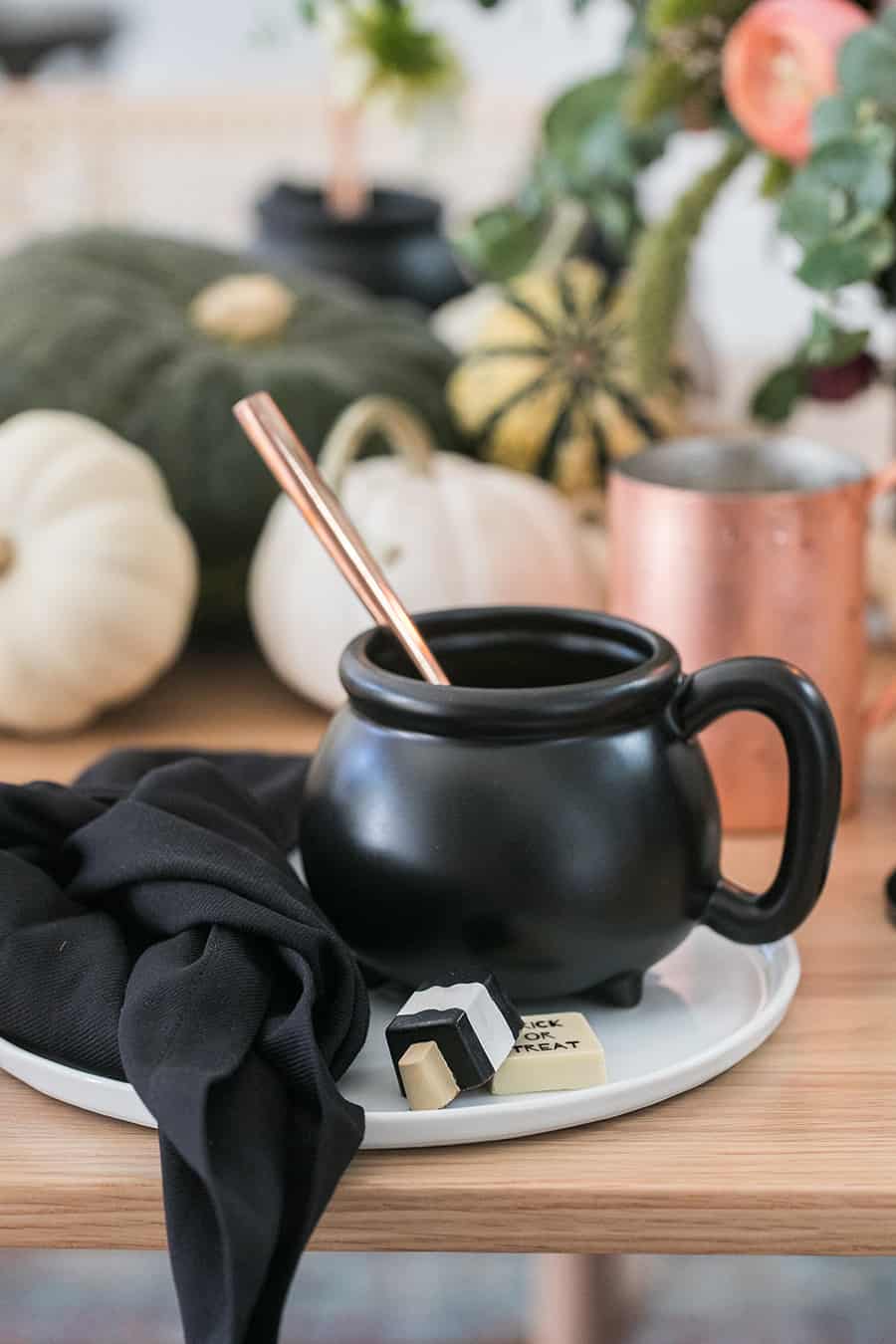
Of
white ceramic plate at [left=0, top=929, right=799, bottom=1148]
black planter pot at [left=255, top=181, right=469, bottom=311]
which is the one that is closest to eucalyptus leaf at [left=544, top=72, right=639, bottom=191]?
black planter pot at [left=255, top=181, right=469, bottom=311]

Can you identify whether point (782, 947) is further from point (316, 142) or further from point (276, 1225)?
point (316, 142)

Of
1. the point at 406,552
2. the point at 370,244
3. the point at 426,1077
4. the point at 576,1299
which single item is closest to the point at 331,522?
the point at 426,1077

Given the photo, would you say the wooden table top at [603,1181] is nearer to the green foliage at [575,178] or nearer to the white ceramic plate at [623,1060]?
the white ceramic plate at [623,1060]

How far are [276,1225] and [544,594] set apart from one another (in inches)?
20.8

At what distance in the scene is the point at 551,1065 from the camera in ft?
1.66

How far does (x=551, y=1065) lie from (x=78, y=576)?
46cm

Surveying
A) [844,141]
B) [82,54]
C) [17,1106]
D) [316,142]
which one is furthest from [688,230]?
[82,54]

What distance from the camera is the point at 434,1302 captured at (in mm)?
1407

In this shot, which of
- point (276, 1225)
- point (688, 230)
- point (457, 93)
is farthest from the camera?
point (457, 93)

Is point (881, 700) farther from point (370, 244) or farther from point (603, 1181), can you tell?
point (370, 244)

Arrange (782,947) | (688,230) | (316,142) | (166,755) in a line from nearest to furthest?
(782,947) → (166,755) → (688,230) → (316,142)

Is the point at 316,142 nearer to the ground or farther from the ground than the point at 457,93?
nearer to the ground

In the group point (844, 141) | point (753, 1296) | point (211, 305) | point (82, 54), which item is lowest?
point (753, 1296)

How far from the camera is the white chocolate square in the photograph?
1.66 feet
